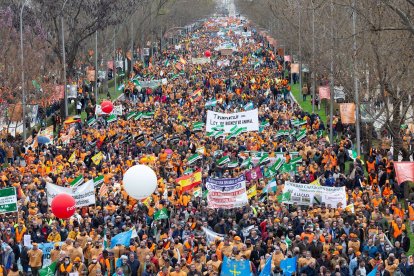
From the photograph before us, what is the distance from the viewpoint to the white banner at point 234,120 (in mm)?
36688

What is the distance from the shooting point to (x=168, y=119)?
137ft

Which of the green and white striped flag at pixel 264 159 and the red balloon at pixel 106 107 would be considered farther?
the red balloon at pixel 106 107

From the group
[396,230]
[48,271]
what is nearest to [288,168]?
[396,230]

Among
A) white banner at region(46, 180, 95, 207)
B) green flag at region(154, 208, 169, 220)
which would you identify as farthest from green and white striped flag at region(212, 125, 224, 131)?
green flag at region(154, 208, 169, 220)

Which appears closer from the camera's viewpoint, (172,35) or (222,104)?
(222,104)

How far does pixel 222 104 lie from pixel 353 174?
18.9 metres

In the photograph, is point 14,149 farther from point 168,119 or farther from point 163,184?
point 163,184

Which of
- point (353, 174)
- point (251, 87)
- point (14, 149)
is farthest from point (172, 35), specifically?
point (353, 174)

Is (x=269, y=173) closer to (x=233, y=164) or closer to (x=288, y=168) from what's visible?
(x=288, y=168)

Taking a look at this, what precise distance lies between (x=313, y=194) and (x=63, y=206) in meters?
5.97

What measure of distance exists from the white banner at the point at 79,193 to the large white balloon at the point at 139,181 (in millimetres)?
2130

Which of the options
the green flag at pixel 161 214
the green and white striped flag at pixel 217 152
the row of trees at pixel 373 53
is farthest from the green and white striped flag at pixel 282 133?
the green flag at pixel 161 214

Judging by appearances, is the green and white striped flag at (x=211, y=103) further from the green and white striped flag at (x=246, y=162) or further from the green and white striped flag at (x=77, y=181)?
the green and white striped flag at (x=77, y=181)

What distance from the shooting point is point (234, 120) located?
1455 inches
